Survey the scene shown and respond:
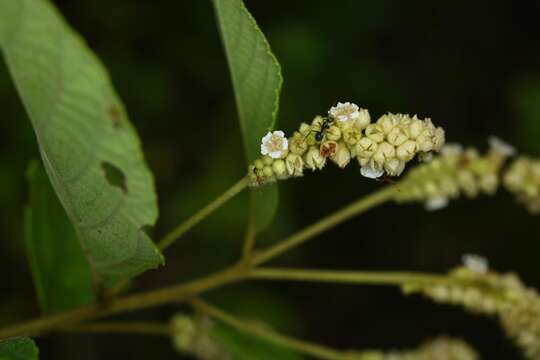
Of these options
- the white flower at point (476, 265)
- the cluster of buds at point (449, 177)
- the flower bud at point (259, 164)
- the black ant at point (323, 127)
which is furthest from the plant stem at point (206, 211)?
the white flower at point (476, 265)

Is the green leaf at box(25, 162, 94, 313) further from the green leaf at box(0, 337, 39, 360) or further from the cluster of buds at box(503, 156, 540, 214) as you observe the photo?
the cluster of buds at box(503, 156, 540, 214)

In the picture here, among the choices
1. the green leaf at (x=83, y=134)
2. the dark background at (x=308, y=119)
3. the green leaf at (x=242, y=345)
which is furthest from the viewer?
the dark background at (x=308, y=119)

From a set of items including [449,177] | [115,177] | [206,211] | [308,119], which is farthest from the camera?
[308,119]

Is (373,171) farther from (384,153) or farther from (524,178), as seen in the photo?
(524,178)

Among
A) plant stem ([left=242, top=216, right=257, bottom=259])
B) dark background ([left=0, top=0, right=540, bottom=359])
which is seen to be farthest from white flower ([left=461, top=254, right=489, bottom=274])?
dark background ([left=0, top=0, right=540, bottom=359])

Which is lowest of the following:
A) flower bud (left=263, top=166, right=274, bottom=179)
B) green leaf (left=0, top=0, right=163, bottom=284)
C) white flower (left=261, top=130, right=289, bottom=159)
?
green leaf (left=0, top=0, right=163, bottom=284)

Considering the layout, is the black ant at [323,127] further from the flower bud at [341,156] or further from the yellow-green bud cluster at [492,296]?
the yellow-green bud cluster at [492,296]

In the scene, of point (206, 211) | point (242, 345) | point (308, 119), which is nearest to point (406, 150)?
point (206, 211)
